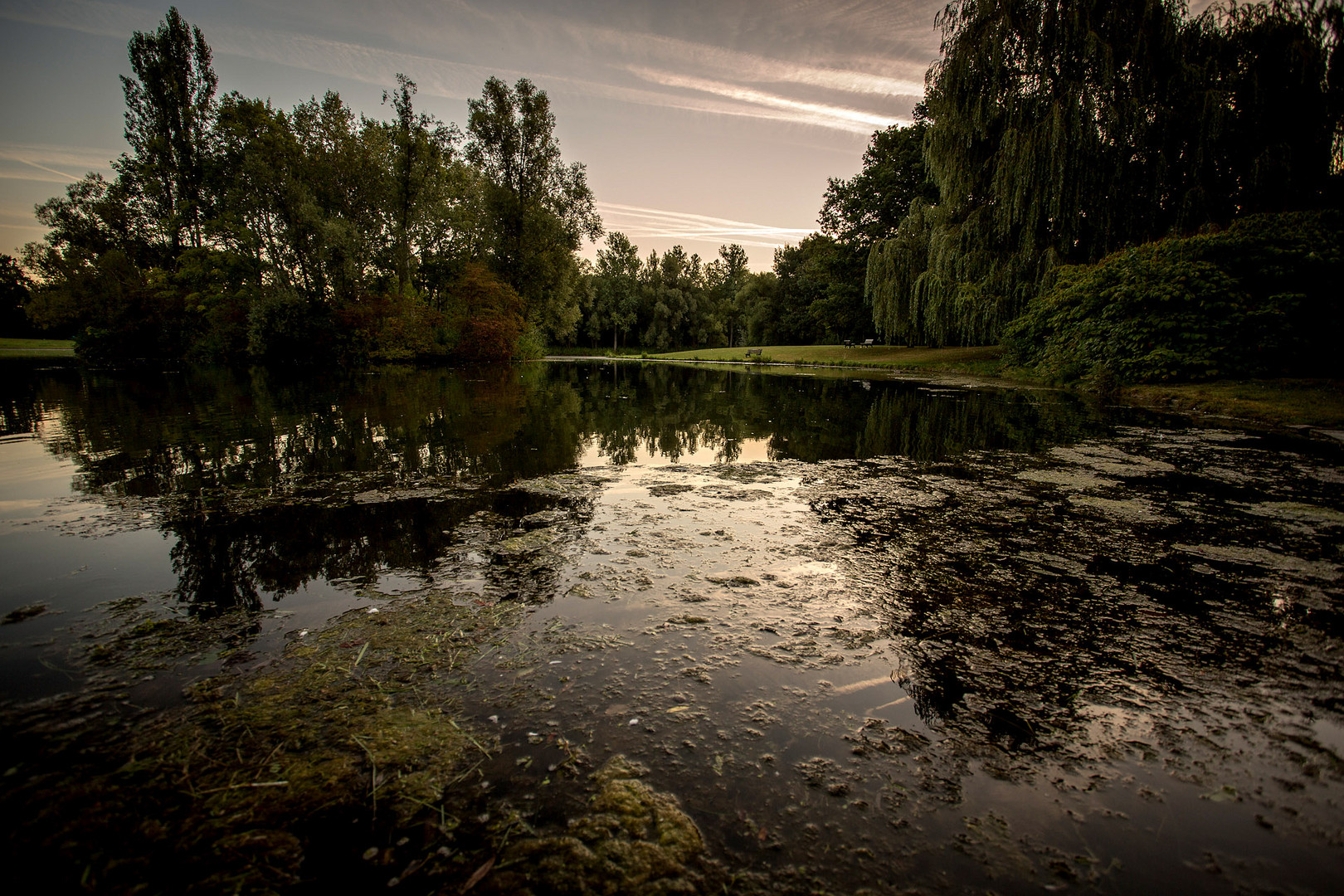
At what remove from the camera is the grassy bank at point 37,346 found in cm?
4581

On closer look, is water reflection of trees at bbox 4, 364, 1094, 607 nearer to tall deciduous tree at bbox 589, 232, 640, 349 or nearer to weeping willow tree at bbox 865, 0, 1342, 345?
weeping willow tree at bbox 865, 0, 1342, 345

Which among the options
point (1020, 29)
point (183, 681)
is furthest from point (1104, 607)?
point (1020, 29)

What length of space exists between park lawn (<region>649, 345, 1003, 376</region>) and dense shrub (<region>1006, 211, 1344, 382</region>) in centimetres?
665

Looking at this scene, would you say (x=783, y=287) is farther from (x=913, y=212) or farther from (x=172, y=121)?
(x=172, y=121)

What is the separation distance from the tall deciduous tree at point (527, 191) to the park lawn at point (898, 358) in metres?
14.5

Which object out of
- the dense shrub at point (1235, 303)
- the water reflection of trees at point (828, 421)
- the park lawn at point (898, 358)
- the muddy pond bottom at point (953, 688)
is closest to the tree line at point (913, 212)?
the dense shrub at point (1235, 303)

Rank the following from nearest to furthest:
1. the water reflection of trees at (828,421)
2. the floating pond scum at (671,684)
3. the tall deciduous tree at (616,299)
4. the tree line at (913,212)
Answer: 1. the floating pond scum at (671,684)
2. the water reflection of trees at (828,421)
3. the tree line at (913,212)
4. the tall deciduous tree at (616,299)

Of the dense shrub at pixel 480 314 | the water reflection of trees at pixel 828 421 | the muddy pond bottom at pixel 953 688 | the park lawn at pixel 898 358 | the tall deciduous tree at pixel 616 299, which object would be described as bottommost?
the muddy pond bottom at pixel 953 688

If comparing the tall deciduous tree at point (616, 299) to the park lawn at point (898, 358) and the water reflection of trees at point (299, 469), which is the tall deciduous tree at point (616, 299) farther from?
the water reflection of trees at point (299, 469)

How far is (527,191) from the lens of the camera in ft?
112

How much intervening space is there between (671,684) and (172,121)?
42.5 metres

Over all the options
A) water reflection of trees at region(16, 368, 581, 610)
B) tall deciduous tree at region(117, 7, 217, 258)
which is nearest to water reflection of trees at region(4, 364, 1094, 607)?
water reflection of trees at region(16, 368, 581, 610)

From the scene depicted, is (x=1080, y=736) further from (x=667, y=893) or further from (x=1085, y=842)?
(x=667, y=893)

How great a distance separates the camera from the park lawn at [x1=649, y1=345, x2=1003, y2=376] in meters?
23.9
